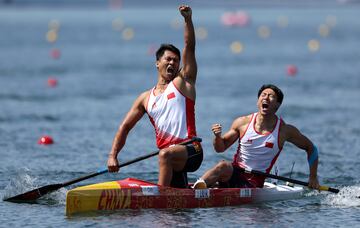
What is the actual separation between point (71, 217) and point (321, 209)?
3.45 m

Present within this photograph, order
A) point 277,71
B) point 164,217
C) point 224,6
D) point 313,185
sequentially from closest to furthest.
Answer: point 164,217, point 313,185, point 277,71, point 224,6

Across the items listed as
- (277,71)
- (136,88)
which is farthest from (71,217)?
(277,71)

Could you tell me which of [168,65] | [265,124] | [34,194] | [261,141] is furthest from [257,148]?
[34,194]

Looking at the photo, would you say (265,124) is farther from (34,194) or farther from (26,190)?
(26,190)

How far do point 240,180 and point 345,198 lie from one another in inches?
63.3

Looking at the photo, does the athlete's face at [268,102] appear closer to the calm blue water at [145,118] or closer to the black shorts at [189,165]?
the black shorts at [189,165]

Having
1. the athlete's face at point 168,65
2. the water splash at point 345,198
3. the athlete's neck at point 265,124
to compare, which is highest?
the athlete's face at point 168,65

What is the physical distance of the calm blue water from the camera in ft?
42.7

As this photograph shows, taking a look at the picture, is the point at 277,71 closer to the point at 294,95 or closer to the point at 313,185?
the point at 294,95

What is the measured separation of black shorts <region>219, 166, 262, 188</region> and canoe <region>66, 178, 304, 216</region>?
14 centimetres

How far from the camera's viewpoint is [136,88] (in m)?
31.7

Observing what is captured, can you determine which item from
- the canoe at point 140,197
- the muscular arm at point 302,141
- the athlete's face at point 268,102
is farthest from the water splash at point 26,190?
the muscular arm at point 302,141

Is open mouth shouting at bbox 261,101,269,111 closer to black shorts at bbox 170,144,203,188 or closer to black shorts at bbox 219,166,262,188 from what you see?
black shorts at bbox 219,166,262,188

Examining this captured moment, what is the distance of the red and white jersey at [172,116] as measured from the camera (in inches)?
498
